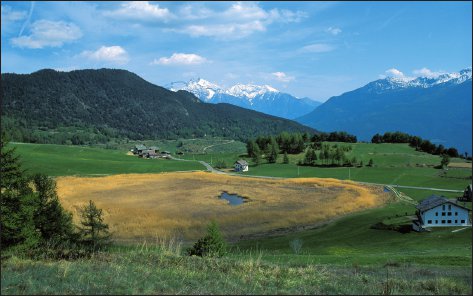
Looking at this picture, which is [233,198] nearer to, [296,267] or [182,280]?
[296,267]

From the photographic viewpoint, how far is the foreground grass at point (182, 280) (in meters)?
11.4

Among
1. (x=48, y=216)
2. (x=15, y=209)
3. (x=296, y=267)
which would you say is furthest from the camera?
(x=48, y=216)

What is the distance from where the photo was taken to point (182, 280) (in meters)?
12.3

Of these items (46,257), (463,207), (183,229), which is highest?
(46,257)

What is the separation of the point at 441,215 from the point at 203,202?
4630 centimetres

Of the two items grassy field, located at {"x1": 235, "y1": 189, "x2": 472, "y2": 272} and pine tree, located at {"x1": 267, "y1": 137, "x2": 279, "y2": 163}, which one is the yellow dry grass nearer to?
pine tree, located at {"x1": 267, "y1": 137, "x2": 279, "y2": 163}

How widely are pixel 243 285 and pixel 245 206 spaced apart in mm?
68540

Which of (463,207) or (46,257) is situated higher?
(46,257)

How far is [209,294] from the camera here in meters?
11.2

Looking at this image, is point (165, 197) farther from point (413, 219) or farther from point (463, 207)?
point (463, 207)

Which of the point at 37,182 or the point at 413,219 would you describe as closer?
the point at 37,182

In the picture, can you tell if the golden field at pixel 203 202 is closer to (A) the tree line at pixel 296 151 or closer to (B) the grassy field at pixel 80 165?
(B) the grassy field at pixel 80 165

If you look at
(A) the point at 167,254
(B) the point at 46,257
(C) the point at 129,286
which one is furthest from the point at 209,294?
(B) the point at 46,257

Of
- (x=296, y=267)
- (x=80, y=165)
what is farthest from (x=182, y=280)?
(x=80, y=165)
